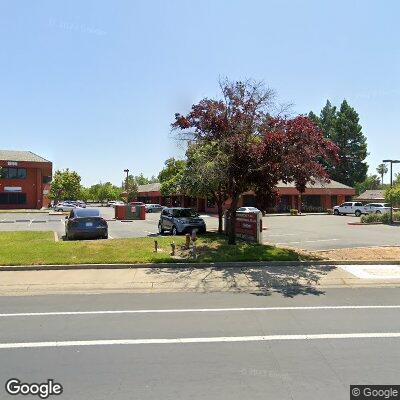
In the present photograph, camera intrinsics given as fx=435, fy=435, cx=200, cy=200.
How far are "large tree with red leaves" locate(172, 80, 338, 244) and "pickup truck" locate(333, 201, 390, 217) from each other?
3246cm

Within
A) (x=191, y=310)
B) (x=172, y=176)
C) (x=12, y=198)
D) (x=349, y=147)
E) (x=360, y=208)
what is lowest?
(x=191, y=310)

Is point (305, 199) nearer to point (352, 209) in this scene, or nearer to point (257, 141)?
point (352, 209)

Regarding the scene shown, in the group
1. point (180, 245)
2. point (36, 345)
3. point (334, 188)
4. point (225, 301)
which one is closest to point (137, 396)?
point (36, 345)

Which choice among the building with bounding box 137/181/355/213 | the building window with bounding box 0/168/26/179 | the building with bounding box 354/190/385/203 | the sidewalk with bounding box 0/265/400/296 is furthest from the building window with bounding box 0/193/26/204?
the sidewalk with bounding box 0/265/400/296

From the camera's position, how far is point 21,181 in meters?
58.6

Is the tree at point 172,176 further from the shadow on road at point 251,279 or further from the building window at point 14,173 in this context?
the building window at point 14,173

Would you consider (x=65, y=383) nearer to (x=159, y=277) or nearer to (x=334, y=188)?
(x=159, y=277)

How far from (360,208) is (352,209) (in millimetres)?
1024

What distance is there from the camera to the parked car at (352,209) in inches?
1847

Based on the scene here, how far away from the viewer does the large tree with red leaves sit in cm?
1421

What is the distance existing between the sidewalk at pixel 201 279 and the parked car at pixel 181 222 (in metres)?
8.29

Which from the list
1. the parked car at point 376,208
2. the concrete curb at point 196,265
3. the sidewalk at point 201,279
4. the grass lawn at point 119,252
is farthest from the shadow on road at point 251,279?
the parked car at point 376,208

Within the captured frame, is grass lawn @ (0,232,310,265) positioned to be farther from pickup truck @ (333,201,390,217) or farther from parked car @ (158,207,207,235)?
pickup truck @ (333,201,390,217)

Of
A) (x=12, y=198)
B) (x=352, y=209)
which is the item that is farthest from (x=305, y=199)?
(x=12, y=198)
